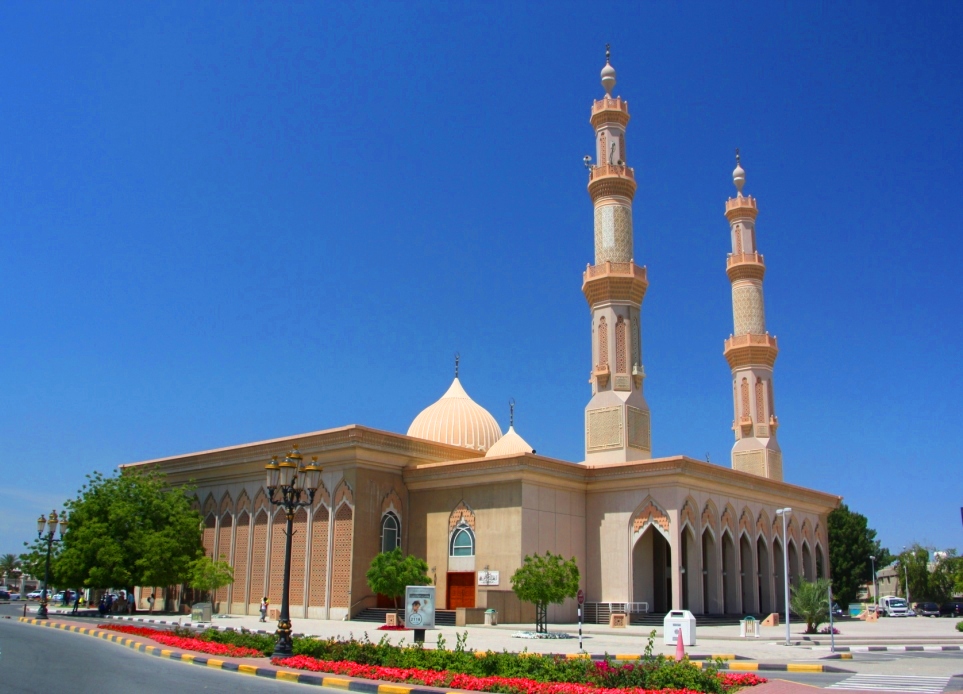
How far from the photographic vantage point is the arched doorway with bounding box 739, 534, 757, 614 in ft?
117

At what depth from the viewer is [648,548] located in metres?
33.6

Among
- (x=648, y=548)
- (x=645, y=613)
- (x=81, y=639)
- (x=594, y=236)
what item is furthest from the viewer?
(x=594, y=236)

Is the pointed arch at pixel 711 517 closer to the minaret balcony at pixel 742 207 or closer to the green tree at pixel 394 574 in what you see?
the green tree at pixel 394 574

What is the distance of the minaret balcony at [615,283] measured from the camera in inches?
1403

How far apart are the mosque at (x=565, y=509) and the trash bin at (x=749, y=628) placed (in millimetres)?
4214

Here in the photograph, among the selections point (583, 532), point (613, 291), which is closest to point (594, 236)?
point (613, 291)

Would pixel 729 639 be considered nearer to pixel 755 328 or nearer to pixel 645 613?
pixel 645 613

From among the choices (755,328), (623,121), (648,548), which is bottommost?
(648,548)

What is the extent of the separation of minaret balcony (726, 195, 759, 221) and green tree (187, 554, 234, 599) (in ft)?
94.9

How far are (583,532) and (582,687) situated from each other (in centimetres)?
2151

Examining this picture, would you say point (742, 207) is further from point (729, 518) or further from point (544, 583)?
point (544, 583)

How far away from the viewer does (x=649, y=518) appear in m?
31.5

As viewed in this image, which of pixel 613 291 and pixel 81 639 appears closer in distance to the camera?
pixel 81 639

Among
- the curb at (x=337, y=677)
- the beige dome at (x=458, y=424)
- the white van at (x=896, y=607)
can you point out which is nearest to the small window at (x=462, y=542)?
the beige dome at (x=458, y=424)
